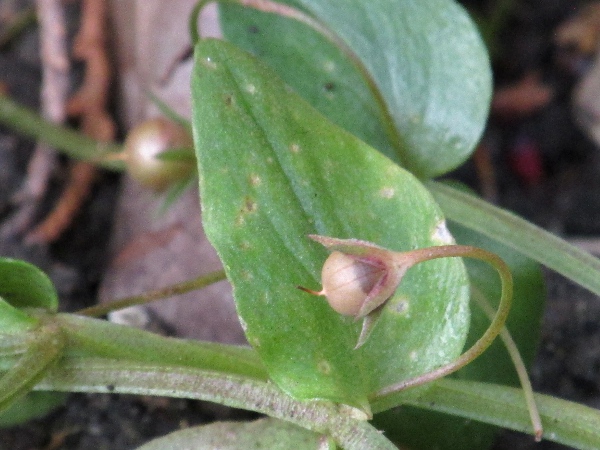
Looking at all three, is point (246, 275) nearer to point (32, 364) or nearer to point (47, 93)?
point (32, 364)

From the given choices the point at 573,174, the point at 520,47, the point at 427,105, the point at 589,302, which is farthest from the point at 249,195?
the point at 520,47

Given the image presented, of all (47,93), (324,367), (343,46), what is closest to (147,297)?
(324,367)

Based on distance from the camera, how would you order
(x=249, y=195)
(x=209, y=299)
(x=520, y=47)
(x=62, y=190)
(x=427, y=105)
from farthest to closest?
(x=520, y=47)
(x=62, y=190)
(x=209, y=299)
(x=427, y=105)
(x=249, y=195)

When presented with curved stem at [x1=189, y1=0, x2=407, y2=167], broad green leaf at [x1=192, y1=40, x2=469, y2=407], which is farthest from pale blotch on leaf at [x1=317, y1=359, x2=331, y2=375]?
curved stem at [x1=189, y1=0, x2=407, y2=167]

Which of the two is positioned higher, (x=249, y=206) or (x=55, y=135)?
(x=249, y=206)

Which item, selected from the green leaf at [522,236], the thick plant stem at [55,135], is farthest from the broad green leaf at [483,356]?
the thick plant stem at [55,135]

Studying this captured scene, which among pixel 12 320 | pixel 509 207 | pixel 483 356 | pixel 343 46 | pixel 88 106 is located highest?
pixel 343 46

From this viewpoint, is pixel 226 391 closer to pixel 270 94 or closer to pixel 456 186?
pixel 270 94
